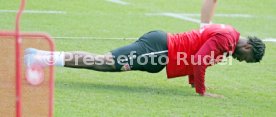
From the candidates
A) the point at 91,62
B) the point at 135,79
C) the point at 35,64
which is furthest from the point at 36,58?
the point at 135,79

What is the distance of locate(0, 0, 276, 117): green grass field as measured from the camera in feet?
22.9

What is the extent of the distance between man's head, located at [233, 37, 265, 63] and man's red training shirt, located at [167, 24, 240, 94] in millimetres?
69

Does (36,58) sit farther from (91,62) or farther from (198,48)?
(198,48)

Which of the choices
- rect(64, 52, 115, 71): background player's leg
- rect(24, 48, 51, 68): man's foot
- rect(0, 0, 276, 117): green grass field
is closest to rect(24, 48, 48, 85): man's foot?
rect(24, 48, 51, 68): man's foot

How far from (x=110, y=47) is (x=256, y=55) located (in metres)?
2.75

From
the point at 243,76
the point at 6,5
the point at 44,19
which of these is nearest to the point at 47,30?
the point at 44,19

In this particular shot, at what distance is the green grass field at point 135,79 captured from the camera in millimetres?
6977

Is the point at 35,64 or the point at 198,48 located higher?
the point at 35,64

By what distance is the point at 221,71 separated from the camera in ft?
29.6

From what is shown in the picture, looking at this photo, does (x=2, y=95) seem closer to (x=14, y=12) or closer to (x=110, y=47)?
(x=110, y=47)

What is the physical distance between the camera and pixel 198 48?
7840 mm

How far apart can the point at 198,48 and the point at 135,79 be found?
86 centimetres

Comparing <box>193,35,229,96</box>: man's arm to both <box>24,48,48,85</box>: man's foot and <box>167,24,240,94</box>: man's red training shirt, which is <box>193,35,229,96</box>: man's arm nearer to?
<box>167,24,240,94</box>: man's red training shirt

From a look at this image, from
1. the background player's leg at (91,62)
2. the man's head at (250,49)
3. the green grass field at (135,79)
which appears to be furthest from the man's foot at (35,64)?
the man's head at (250,49)
